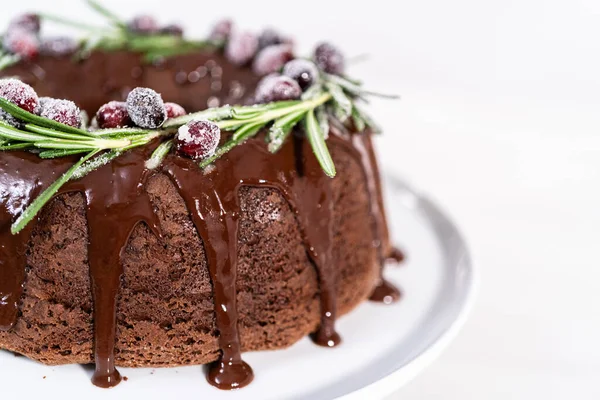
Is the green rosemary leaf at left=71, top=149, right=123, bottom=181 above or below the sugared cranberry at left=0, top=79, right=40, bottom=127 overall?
below

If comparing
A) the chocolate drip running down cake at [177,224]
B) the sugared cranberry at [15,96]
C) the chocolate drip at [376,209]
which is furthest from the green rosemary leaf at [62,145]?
the chocolate drip at [376,209]

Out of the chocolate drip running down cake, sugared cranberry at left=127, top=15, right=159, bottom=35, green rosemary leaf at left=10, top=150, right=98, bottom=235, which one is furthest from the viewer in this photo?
sugared cranberry at left=127, top=15, right=159, bottom=35

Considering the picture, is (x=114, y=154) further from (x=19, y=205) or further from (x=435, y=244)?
(x=435, y=244)

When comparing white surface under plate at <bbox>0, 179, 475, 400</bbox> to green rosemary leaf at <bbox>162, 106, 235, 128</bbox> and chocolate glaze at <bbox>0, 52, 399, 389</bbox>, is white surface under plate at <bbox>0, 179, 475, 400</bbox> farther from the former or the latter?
green rosemary leaf at <bbox>162, 106, 235, 128</bbox>

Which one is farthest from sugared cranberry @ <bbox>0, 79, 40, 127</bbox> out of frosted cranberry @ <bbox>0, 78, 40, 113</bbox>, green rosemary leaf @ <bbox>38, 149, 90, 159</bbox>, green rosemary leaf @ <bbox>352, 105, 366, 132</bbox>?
green rosemary leaf @ <bbox>352, 105, 366, 132</bbox>

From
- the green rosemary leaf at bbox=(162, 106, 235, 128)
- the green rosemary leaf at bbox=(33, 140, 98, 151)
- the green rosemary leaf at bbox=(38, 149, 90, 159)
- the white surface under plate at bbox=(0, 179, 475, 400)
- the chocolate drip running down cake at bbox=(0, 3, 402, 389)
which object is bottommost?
the white surface under plate at bbox=(0, 179, 475, 400)

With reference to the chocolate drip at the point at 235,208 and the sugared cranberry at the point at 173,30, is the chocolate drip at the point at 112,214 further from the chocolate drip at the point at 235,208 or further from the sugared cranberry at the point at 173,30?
the sugared cranberry at the point at 173,30
